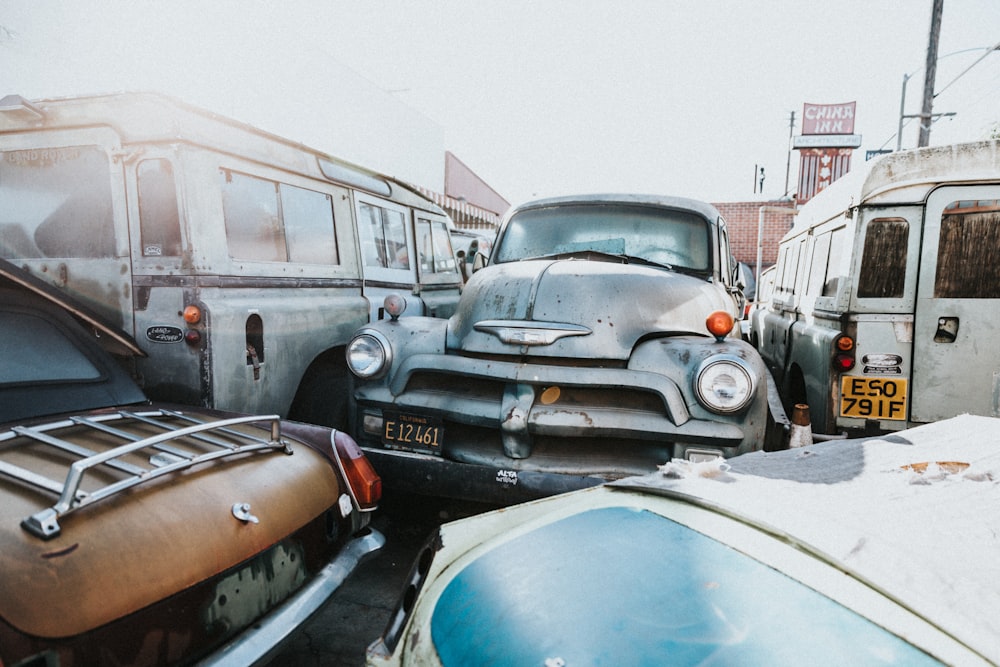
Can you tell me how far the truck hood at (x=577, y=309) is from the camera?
2893 millimetres

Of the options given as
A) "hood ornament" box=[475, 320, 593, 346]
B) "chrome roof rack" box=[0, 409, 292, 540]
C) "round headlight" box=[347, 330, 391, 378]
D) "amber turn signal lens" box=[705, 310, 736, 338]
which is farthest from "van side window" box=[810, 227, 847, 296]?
"chrome roof rack" box=[0, 409, 292, 540]

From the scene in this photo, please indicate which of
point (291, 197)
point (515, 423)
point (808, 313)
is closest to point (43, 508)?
point (515, 423)

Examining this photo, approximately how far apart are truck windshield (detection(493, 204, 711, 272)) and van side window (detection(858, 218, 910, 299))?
122cm

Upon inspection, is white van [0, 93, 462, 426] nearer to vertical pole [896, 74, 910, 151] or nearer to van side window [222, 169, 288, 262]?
van side window [222, 169, 288, 262]

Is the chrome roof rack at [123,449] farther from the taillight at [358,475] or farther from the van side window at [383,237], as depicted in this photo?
the van side window at [383,237]

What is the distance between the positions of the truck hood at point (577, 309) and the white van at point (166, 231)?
1.28m

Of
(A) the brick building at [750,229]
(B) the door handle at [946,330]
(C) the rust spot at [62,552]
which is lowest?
(C) the rust spot at [62,552]

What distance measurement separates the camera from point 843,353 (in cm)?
401

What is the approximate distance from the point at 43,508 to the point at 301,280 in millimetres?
2600

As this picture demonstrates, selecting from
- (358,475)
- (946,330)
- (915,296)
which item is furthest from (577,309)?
(946,330)

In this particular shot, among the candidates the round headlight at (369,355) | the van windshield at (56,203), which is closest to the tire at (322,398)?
the round headlight at (369,355)

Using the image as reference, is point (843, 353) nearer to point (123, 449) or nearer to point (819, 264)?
point (819, 264)

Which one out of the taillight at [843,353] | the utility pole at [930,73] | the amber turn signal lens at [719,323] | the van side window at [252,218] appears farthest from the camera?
the utility pole at [930,73]

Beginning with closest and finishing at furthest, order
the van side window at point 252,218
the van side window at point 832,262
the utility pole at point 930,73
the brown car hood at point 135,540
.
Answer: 1. the brown car hood at point 135,540
2. the van side window at point 252,218
3. the van side window at point 832,262
4. the utility pole at point 930,73
